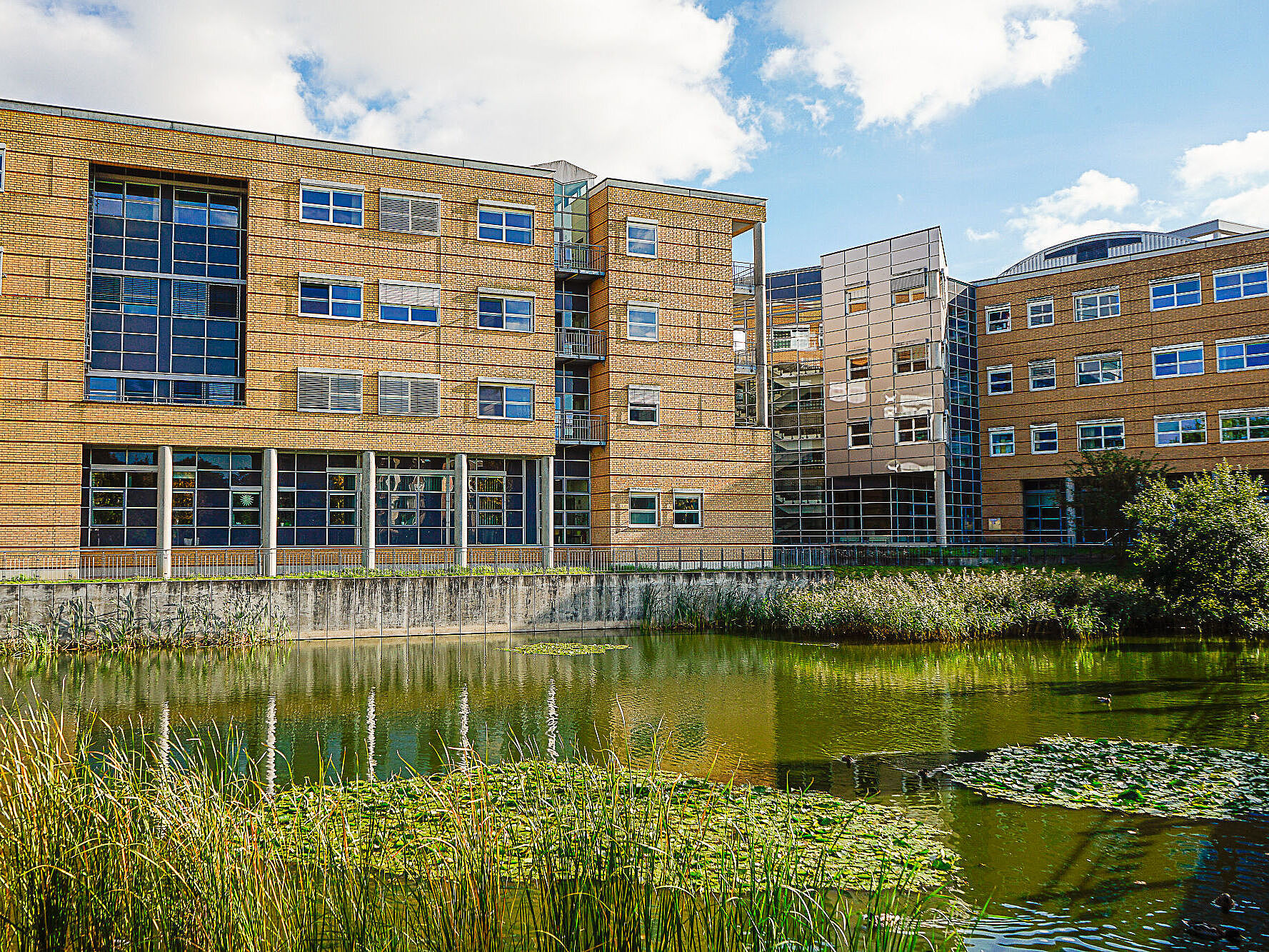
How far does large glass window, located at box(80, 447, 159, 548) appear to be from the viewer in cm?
3034

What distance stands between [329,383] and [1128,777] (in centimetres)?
2687

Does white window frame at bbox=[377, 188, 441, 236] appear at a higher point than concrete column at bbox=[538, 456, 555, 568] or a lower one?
higher

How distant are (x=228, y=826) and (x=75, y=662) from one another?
18977mm

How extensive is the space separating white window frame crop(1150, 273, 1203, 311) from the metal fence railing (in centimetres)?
1268

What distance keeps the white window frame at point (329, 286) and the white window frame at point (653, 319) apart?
996cm

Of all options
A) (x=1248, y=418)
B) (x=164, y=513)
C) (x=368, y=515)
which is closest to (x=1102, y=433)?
(x=1248, y=418)

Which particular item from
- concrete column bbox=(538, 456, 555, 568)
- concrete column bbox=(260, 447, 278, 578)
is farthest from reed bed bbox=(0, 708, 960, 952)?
concrete column bbox=(538, 456, 555, 568)

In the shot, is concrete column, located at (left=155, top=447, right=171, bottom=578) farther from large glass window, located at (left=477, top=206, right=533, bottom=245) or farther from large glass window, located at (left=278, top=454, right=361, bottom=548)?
large glass window, located at (left=477, top=206, right=533, bottom=245)

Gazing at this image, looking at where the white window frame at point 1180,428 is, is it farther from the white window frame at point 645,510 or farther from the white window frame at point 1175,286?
the white window frame at point 645,510

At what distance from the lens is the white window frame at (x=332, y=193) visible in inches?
1272

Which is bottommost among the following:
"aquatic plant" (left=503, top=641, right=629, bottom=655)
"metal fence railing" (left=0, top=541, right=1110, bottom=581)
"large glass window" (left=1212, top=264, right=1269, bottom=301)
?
"aquatic plant" (left=503, top=641, right=629, bottom=655)

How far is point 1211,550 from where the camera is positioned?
25.3m

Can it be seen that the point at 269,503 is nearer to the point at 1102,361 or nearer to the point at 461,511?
the point at 461,511

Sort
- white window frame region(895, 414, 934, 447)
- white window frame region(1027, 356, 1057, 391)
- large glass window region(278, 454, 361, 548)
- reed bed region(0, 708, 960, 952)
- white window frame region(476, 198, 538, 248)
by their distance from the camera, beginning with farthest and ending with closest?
white window frame region(1027, 356, 1057, 391) < white window frame region(895, 414, 934, 447) < white window frame region(476, 198, 538, 248) < large glass window region(278, 454, 361, 548) < reed bed region(0, 708, 960, 952)
